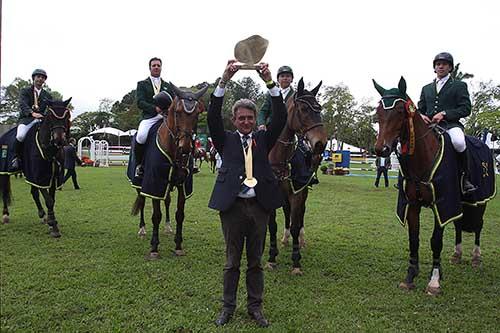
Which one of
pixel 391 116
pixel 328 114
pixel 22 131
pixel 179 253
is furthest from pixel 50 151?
pixel 328 114

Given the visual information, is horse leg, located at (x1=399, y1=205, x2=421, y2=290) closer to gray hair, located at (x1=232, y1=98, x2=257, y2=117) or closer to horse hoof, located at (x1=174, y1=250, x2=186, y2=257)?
gray hair, located at (x1=232, y1=98, x2=257, y2=117)

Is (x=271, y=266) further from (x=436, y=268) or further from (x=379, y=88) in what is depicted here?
(x=379, y=88)

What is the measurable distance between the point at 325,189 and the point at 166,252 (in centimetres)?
1141

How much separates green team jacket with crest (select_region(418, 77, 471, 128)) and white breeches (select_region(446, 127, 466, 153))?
0.52 ft

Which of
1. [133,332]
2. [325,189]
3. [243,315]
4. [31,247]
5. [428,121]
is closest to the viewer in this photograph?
[133,332]

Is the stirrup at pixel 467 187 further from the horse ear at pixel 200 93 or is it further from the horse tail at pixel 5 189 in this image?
the horse tail at pixel 5 189

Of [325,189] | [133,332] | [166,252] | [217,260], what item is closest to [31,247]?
[166,252]

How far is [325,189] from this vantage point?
1731 centimetres

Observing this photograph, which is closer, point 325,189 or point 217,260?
point 217,260

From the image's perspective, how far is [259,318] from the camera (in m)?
4.15

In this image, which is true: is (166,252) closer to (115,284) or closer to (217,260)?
(217,260)

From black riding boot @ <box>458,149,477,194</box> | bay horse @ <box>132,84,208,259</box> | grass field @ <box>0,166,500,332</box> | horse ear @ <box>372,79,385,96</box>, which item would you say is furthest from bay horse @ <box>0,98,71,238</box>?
black riding boot @ <box>458,149,477,194</box>

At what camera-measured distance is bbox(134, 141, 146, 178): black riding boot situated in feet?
23.6

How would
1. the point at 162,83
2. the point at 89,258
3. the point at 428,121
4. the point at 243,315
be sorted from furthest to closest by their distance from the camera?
the point at 162,83
the point at 89,258
the point at 428,121
the point at 243,315
